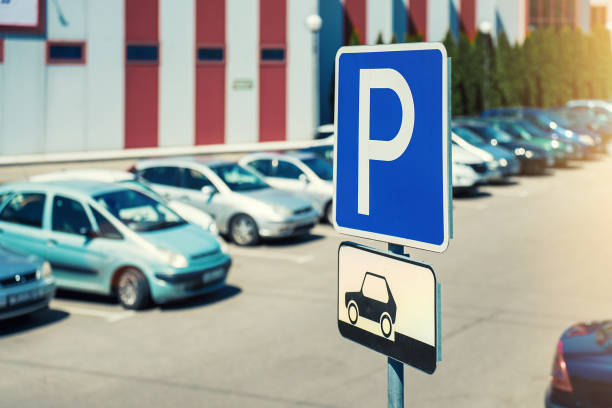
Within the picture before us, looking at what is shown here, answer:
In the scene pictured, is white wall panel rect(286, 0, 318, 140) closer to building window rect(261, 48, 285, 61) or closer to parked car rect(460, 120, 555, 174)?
building window rect(261, 48, 285, 61)

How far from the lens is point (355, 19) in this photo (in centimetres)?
3616

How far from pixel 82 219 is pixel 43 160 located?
1580 cm

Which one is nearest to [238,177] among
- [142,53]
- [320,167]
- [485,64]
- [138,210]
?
[320,167]

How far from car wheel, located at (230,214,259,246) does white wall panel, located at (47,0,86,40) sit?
48.4 ft

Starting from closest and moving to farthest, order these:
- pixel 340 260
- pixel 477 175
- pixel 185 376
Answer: pixel 340 260 → pixel 185 376 → pixel 477 175

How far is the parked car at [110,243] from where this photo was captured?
10.5 m

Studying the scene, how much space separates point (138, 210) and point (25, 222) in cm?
152

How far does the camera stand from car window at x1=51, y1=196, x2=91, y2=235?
1095 centimetres

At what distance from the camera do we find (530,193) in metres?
22.0

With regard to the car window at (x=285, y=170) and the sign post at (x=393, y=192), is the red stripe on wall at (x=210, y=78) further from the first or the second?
the sign post at (x=393, y=192)

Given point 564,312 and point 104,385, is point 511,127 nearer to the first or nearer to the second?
point 564,312

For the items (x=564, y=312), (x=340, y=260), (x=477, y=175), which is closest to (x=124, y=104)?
(x=477, y=175)

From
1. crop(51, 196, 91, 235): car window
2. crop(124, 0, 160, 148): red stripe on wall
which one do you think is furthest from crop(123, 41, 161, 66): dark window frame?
crop(51, 196, 91, 235): car window

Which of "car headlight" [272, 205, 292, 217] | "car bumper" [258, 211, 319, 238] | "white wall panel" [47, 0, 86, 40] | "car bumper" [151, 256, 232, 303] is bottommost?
"car bumper" [151, 256, 232, 303]
